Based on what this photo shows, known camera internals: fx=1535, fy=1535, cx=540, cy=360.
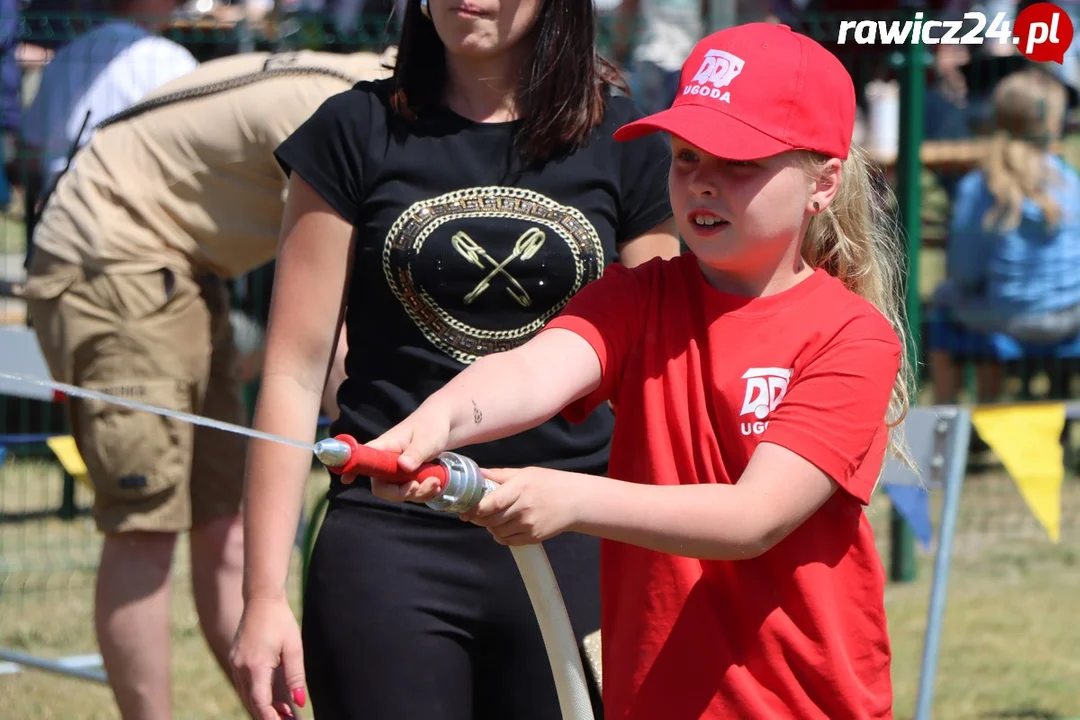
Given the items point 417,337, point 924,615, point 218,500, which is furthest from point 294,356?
point 924,615

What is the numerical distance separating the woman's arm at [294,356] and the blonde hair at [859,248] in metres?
0.74

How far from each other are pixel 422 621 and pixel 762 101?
952 millimetres

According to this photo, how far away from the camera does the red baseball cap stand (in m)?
1.92

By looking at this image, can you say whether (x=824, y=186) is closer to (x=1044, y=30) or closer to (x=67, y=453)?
(x=1044, y=30)

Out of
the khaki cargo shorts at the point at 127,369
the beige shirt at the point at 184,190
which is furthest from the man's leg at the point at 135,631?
the beige shirt at the point at 184,190

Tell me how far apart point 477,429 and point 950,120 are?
22.7 ft

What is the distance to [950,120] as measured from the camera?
8.24 metres

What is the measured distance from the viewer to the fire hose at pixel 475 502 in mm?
1560

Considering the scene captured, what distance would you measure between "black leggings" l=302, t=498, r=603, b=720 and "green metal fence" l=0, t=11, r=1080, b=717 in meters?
2.35

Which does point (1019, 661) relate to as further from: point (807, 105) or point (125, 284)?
point (807, 105)

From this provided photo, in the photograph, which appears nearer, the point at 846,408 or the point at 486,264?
the point at 846,408

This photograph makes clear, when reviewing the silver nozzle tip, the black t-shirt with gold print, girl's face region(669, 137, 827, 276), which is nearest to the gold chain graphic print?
the black t-shirt with gold print

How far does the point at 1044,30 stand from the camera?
5.31m

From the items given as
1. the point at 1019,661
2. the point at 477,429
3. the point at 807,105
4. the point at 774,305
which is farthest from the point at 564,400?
the point at 1019,661
